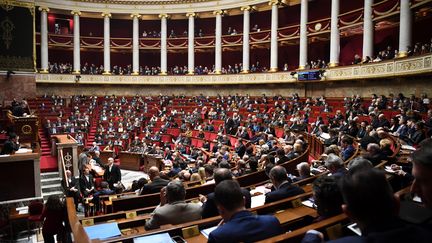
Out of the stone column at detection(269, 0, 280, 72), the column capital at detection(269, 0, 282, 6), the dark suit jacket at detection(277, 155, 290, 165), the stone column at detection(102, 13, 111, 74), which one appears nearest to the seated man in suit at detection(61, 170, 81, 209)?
the dark suit jacket at detection(277, 155, 290, 165)

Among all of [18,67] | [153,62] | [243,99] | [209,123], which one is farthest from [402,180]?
[153,62]

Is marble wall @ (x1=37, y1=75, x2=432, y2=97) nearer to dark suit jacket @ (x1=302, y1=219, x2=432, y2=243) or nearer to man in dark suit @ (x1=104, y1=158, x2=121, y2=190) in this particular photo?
man in dark suit @ (x1=104, y1=158, x2=121, y2=190)

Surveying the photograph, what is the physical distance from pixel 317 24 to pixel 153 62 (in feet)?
54.2

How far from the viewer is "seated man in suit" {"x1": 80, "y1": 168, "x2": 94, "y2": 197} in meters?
9.48

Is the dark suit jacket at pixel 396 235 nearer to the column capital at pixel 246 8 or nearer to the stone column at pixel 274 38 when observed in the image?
the stone column at pixel 274 38

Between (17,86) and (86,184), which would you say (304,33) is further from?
(17,86)

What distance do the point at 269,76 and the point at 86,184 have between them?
16.9 meters

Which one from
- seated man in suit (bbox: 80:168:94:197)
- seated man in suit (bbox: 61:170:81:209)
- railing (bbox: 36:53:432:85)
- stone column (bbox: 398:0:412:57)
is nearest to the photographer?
seated man in suit (bbox: 61:170:81:209)

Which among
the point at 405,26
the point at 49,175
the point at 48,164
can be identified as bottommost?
the point at 49,175

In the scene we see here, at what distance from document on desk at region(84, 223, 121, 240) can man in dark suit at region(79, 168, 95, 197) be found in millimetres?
6348

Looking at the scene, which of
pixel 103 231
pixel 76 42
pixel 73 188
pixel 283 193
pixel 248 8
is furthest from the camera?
pixel 76 42

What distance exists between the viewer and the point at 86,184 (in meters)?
9.75

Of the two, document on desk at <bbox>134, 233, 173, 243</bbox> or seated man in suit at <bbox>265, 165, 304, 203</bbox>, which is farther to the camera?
seated man in suit at <bbox>265, 165, 304, 203</bbox>

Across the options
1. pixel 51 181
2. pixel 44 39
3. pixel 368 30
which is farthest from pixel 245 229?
pixel 44 39
